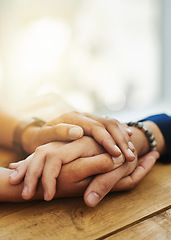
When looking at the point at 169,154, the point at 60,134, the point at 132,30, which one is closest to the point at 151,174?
the point at 169,154

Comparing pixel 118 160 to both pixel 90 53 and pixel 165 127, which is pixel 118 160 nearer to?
pixel 165 127

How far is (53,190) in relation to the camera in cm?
48

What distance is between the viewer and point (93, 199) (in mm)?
473

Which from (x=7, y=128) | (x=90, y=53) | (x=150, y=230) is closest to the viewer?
(x=150, y=230)

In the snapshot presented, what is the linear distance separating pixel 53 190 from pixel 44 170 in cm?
4

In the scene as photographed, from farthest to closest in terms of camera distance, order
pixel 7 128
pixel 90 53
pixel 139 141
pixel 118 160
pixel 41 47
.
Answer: pixel 90 53 → pixel 41 47 → pixel 7 128 → pixel 139 141 → pixel 118 160

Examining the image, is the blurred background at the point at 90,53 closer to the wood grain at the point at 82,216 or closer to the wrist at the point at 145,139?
the wrist at the point at 145,139

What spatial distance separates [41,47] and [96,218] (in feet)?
4.23

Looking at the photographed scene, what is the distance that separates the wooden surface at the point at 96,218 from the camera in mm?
423

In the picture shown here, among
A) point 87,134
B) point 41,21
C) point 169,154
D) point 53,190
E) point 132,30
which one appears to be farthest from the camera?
point 132,30

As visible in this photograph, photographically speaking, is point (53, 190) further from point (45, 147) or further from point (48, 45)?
point (48, 45)

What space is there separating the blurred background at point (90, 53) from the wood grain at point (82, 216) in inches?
34.1

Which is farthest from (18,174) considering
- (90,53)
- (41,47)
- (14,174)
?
(90,53)

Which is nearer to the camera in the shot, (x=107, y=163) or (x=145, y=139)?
(x=107, y=163)
